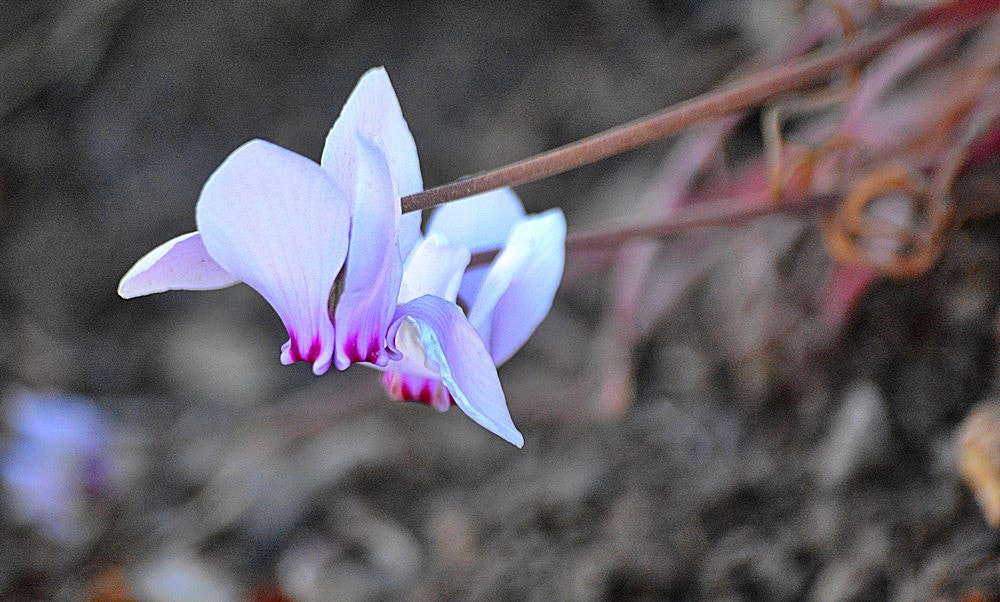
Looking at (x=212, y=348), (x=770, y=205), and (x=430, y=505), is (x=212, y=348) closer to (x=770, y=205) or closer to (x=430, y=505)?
(x=430, y=505)

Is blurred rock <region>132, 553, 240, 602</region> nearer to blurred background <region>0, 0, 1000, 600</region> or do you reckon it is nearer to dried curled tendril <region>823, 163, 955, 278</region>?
blurred background <region>0, 0, 1000, 600</region>

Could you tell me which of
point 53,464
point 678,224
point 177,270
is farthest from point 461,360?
point 53,464

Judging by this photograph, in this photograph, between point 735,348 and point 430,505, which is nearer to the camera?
point 735,348

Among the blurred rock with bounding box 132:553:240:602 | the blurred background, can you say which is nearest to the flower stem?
the blurred background

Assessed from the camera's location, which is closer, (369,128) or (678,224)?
(369,128)

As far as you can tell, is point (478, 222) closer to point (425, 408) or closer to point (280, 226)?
point (280, 226)

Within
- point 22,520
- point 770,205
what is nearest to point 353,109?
point 770,205
